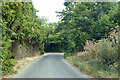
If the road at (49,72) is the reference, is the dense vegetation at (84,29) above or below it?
above

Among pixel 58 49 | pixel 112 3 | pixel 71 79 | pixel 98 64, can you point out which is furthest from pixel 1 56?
pixel 58 49

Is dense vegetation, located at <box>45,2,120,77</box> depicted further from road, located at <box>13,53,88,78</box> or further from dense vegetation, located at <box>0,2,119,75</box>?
road, located at <box>13,53,88,78</box>

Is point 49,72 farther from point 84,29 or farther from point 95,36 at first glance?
point 84,29

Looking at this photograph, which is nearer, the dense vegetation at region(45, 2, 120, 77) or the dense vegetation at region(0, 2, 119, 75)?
the dense vegetation at region(0, 2, 119, 75)

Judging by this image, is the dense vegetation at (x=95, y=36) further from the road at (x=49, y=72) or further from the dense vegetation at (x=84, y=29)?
the road at (x=49, y=72)

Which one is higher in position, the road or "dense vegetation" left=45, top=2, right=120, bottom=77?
"dense vegetation" left=45, top=2, right=120, bottom=77

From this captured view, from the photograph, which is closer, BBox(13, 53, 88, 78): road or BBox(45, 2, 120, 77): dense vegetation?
BBox(13, 53, 88, 78): road

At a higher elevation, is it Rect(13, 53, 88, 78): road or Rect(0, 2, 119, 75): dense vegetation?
Rect(0, 2, 119, 75): dense vegetation

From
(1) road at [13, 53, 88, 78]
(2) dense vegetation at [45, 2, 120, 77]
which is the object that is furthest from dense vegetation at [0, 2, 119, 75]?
(1) road at [13, 53, 88, 78]

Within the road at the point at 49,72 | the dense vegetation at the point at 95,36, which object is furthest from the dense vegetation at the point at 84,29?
the road at the point at 49,72

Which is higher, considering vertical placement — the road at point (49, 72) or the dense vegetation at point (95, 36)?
the dense vegetation at point (95, 36)

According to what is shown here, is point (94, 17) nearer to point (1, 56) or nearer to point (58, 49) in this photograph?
point (1, 56)

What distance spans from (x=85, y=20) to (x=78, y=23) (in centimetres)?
144

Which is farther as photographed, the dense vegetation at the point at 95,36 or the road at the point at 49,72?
the dense vegetation at the point at 95,36
